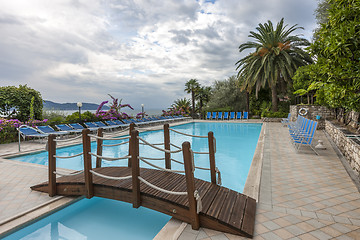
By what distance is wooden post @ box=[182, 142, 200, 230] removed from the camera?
101 inches

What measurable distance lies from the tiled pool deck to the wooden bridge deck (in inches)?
5.3

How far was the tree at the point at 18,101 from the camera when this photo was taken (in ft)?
36.9

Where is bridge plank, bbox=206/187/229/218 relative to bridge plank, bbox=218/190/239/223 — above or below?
above

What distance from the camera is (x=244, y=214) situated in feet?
9.27

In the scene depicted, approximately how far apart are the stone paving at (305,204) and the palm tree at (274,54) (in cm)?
1465

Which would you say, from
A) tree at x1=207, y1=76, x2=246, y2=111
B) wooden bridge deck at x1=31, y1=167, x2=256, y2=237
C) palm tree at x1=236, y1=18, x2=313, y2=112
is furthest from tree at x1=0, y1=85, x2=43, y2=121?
tree at x1=207, y1=76, x2=246, y2=111

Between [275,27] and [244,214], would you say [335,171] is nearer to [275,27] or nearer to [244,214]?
[244,214]

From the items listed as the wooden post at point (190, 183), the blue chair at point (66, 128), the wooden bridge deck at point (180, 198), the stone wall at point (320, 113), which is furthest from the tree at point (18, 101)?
the stone wall at point (320, 113)

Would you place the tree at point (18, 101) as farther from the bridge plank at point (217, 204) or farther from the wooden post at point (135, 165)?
the bridge plank at point (217, 204)

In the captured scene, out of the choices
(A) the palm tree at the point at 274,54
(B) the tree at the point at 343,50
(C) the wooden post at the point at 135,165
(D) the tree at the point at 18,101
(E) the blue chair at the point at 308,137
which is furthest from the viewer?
(A) the palm tree at the point at 274,54

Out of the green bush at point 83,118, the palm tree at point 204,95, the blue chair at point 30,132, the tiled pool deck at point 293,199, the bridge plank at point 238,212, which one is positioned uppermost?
the palm tree at point 204,95

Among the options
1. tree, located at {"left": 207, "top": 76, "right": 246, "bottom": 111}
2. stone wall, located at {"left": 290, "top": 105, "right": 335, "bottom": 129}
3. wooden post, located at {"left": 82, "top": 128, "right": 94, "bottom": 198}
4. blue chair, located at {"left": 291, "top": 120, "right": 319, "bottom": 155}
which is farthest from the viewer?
tree, located at {"left": 207, "top": 76, "right": 246, "bottom": 111}

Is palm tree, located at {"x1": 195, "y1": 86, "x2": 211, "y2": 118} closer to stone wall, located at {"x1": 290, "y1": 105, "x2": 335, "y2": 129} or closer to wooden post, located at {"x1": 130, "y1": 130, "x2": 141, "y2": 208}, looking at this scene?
stone wall, located at {"x1": 290, "y1": 105, "x2": 335, "y2": 129}

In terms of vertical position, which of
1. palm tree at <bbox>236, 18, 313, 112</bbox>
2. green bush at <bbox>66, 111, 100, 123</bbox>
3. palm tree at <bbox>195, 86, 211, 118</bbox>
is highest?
palm tree at <bbox>236, 18, 313, 112</bbox>
